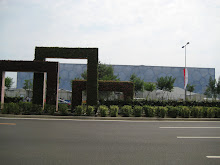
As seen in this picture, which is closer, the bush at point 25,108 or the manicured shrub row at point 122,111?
the manicured shrub row at point 122,111

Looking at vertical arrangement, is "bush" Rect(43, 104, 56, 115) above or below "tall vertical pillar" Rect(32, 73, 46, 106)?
below

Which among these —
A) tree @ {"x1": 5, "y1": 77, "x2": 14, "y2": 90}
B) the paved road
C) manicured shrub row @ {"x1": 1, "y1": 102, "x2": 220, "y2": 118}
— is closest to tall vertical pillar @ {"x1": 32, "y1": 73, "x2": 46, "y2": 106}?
manicured shrub row @ {"x1": 1, "y1": 102, "x2": 220, "y2": 118}

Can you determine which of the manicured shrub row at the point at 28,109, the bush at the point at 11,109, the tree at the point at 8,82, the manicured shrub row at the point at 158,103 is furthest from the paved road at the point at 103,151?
the tree at the point at 8,82

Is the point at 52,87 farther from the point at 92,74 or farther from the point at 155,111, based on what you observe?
the point at 155,111

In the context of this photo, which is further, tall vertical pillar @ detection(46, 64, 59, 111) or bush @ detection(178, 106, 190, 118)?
tall vertical pillar @ detection(46, 64, 59, 111)

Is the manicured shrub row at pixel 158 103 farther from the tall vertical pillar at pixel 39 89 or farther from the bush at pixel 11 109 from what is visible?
the bush at pixel 11 109

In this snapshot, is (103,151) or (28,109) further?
(28,109)

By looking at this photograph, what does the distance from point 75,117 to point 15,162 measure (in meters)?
9.21

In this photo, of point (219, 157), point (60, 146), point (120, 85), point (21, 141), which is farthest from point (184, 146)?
point (120, 85)

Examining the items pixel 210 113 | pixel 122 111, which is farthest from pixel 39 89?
pixel 210 113

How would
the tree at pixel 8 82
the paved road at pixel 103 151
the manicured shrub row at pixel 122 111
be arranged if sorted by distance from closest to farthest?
the paved road at pixel 103 151 < the manicured shrub row at pixel 122 111 < the tree at pixel 8 82

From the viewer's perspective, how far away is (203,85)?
65625 mm

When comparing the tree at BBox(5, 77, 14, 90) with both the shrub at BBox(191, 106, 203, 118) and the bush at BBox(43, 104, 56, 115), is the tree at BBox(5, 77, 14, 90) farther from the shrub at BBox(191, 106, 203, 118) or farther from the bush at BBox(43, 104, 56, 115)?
the shrub at BBox(191, 106, 203, 118)

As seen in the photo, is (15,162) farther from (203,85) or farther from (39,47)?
(203,85)
